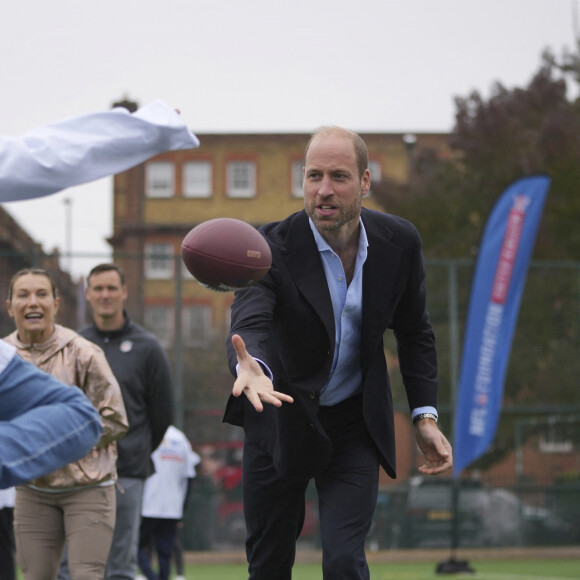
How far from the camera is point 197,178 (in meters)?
44.3

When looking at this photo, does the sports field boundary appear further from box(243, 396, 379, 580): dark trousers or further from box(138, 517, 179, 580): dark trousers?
box(243, 396, 379, 580): dark trousers

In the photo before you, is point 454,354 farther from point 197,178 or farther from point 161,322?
point 197,178

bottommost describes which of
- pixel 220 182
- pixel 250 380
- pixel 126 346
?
pixel 250 380

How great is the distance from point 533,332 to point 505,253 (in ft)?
13.6

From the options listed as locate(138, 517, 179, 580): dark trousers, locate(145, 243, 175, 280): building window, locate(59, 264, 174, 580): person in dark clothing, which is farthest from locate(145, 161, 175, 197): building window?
Result: locate(59, 264, 174, 580): person in dark clothing

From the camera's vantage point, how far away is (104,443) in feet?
20.5

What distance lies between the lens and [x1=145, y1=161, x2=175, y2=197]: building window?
43.1m

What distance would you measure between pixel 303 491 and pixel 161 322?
12063 millimetres

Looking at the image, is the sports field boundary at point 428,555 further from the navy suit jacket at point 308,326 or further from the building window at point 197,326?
the navy suit jacket at point 308,326

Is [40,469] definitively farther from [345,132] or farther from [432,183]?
[432,183]

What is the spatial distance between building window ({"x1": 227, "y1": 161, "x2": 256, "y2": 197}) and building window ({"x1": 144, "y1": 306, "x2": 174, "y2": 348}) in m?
26.9

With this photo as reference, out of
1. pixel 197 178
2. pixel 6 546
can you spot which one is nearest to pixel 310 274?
pixel 6 546

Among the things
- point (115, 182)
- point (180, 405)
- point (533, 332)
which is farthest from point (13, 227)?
point (115, 182)

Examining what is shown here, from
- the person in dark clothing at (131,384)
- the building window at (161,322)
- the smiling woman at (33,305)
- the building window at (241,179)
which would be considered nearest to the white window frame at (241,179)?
the building window at (241,179)
